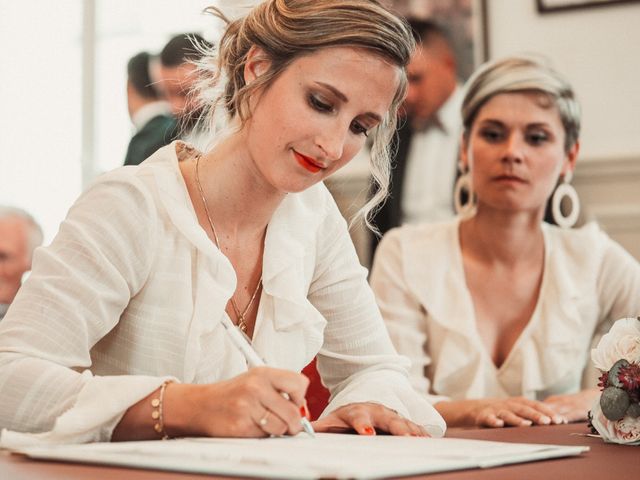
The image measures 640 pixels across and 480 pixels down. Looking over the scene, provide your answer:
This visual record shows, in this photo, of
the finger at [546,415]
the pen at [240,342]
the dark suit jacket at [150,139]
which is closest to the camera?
the pen at [240,342]

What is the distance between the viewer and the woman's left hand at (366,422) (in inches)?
56.8

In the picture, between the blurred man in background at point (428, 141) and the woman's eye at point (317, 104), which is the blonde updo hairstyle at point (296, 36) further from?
the blurred man in background at point (428, 141)

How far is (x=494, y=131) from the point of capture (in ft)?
8.46

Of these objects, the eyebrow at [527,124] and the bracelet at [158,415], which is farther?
the eyebrow at [527,124]

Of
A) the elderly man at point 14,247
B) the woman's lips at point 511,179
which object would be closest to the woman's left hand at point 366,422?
the woman's lips at point 511,179

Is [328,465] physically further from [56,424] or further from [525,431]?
[525,431]

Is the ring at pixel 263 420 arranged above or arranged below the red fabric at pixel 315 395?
above

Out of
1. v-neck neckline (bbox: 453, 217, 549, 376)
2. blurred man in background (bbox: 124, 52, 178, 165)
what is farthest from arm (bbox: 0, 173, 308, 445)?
blurred man in background (bbox: 124, 52, 178, 165)

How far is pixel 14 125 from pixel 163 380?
4432 millimetres

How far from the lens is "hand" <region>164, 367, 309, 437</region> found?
1.13 meters

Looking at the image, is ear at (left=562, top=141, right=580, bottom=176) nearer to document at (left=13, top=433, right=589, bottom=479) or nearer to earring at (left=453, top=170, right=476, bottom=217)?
earring at (left=453, top=170, right=476, bottom=217)

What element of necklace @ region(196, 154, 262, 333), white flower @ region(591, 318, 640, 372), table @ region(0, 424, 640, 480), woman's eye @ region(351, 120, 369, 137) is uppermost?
woman's eye @ region(351, 120, 369, 137)

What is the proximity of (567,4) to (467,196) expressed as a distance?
54.5 inches

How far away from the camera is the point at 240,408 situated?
44.8 inches
